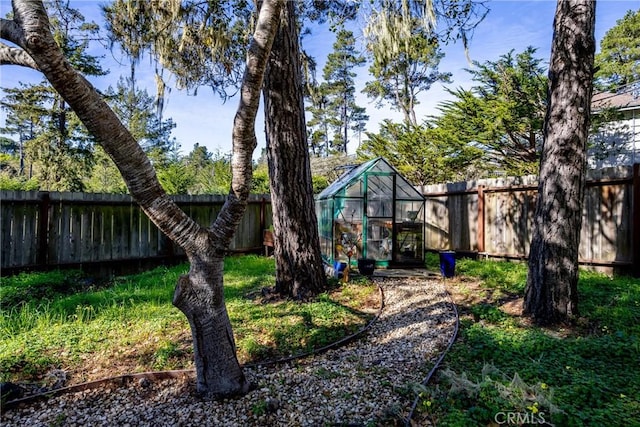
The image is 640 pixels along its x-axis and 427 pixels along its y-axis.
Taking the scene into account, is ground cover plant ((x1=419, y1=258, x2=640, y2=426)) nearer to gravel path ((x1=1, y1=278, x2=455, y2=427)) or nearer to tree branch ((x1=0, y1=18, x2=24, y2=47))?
gravel path ((x1=1, y1=278, x2=455, y2=427))

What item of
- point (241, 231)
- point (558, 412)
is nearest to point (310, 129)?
point (241, 231)

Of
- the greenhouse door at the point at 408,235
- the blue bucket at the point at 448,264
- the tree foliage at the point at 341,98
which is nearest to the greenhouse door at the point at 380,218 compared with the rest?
the greenhouse door at the point at 408,235

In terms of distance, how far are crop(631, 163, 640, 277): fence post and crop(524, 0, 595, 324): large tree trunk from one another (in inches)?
91.3

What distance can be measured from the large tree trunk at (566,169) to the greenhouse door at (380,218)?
293cm

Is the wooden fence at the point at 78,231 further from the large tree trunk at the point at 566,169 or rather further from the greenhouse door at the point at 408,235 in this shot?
the large tree trunk at the point at 566,169

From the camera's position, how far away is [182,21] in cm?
475

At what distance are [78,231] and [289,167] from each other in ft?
14.6

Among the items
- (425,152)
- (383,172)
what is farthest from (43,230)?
(425,152)

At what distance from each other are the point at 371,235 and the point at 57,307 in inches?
178

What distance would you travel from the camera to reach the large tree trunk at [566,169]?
331 centimetres

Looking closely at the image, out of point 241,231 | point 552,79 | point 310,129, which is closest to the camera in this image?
point 552,79

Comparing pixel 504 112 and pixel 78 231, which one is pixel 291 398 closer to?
pixel 78 231

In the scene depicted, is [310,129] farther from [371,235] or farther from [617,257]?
[617,257]

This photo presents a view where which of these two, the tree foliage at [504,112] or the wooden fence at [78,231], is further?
the tree foliage at [504,112]
